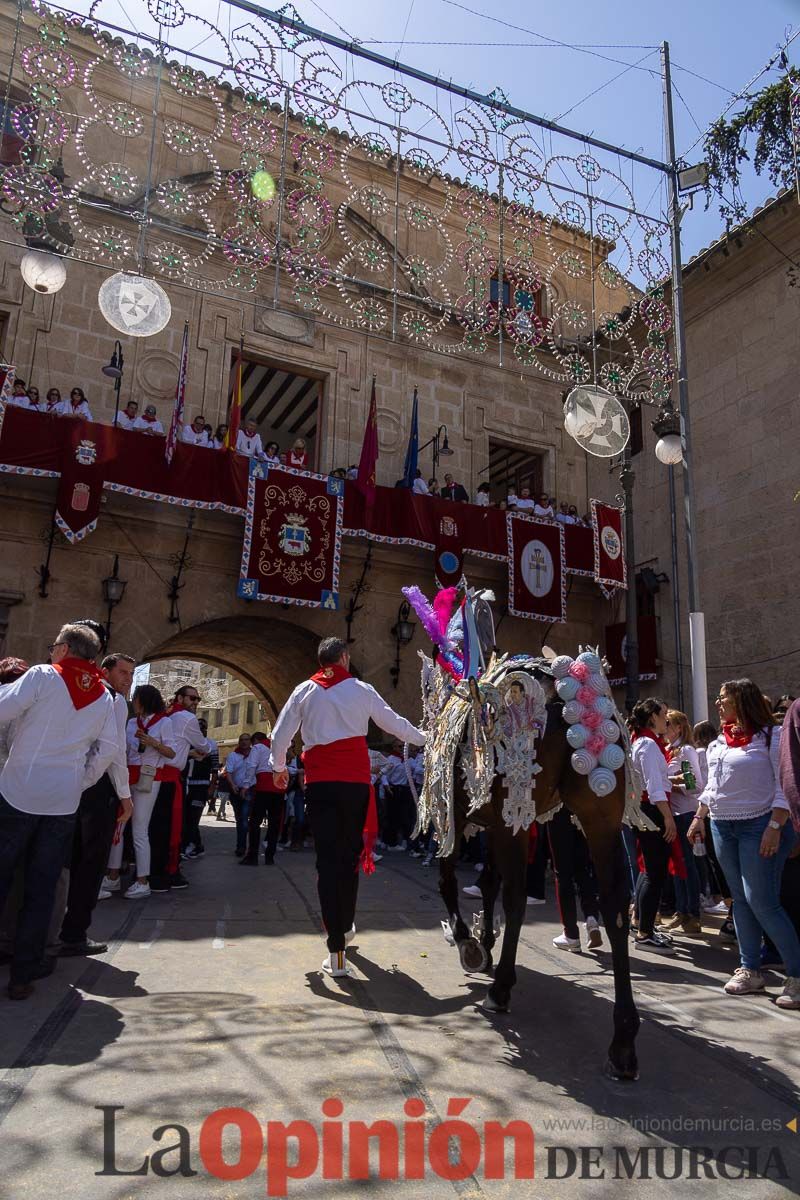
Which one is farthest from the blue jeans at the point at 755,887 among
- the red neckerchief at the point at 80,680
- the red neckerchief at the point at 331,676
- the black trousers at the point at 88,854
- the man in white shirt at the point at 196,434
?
the man in white shirt at the point at 196,434

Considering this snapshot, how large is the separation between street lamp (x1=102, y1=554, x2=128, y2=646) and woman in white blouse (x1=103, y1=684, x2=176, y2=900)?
6.32 meters

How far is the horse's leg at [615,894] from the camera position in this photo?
306 cm

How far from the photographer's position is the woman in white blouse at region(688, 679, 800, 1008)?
4.29m

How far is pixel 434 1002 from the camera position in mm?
3986

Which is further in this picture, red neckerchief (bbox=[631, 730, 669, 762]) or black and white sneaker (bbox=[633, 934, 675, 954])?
red neckerchief (bbox=[631, 730, 669, 762])

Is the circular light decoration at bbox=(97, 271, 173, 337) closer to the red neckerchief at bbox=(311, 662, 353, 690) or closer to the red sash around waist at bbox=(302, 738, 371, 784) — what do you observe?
the red neckerchief at bbox=(311, 662, 353, 690)

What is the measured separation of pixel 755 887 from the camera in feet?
14.4

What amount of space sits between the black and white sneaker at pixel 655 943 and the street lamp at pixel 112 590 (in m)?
10.0

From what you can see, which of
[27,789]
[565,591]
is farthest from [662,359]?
[27,789]

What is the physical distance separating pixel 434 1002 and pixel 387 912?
2662 millimetres

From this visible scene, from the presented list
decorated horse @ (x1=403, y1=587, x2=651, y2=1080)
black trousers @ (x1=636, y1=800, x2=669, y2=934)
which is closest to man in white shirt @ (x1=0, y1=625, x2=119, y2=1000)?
decorated horse @ (x1=403, y1=587, x2=651, y2=1080)

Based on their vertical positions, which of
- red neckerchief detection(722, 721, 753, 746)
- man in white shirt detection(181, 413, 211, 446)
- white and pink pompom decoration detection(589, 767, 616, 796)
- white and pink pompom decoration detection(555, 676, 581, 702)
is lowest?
white and pink pompom decoration detection(589, 767, 616, 796)

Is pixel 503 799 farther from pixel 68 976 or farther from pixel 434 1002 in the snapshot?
pixel 68 976

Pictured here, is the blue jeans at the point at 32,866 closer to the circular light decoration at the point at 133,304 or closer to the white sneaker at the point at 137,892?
the white sneaker at the point at 137,892
